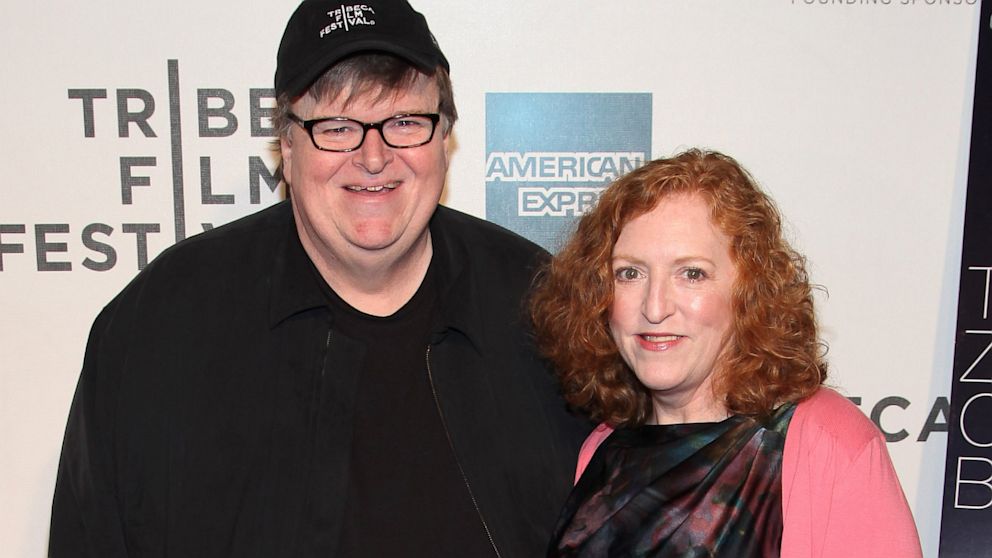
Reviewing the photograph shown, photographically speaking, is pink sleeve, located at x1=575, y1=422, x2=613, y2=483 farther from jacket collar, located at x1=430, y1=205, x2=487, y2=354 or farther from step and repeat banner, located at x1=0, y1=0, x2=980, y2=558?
step and repeat banner, located at x1=0, y1=0, x2=980, y2=558

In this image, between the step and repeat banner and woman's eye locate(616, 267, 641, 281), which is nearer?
woman's eye locate(616, 267, 641, 281)

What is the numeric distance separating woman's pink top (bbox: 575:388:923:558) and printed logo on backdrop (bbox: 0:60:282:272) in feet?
5.07

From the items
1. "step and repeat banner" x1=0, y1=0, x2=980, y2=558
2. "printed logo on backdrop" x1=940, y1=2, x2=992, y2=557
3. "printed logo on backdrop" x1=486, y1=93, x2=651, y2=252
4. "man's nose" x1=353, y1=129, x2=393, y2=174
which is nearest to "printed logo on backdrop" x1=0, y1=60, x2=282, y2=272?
"step and repeat banner" x1=0, y1=0, x2=980, y2=558

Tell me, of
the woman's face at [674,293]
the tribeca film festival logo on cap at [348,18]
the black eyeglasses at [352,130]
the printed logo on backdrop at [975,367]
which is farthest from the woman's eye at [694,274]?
the printed logo on backdrop at [975,367]

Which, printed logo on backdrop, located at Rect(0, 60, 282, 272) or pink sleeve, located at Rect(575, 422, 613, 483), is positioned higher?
printed logo on backdrop, located at Rect(0, 60, 282, 272)

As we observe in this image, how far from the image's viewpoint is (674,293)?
4.83ft

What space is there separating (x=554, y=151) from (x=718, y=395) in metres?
1.00

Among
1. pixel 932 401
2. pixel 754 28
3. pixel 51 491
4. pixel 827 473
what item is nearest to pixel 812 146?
pixel 754 28

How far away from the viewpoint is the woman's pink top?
1339mm

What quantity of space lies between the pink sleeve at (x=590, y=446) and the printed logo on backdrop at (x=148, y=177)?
1.12 meters

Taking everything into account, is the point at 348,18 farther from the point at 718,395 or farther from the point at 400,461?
the point at 718,395

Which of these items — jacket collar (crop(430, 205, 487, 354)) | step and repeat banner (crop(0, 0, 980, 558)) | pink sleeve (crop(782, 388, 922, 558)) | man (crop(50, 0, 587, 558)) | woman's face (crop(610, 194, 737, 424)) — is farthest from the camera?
step and repeat banner (crop(0, 0, 980, 558))

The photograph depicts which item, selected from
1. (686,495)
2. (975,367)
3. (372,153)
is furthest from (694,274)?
(975,367)

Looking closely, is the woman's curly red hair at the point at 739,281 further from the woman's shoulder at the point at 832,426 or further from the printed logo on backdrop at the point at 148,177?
the printed logo on backdrop at the point at 148,177
